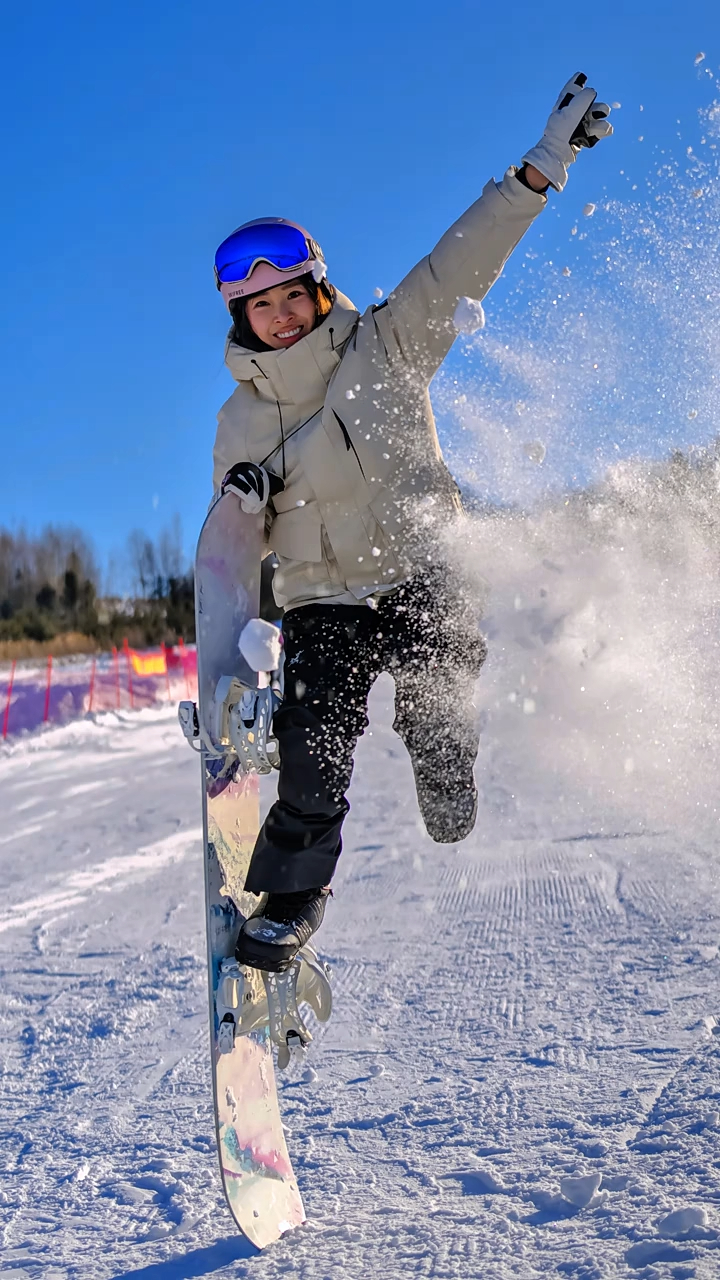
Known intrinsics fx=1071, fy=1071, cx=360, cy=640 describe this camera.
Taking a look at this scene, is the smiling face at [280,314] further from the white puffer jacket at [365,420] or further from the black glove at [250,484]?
the black glove at [250,484]

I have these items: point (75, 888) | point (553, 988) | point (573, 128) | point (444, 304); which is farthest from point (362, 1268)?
point (75, 888)

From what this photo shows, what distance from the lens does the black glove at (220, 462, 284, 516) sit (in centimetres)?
274

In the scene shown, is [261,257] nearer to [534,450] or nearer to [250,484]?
[250,484]

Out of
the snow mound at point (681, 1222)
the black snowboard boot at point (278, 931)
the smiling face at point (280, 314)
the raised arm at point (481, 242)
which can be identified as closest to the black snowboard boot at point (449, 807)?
the black snowboard boot at point (278, 931)

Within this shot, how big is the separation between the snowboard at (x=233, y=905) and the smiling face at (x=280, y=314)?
45 centimetres

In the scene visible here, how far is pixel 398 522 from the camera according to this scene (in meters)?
2.83

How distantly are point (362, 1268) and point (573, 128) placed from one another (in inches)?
108

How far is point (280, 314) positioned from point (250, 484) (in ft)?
1.54

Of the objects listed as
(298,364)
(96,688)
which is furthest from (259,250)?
(96,688)

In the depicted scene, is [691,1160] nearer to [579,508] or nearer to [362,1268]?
[362,1268]

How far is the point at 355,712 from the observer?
2.76 meters

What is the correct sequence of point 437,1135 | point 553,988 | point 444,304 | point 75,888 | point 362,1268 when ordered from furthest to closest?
1. point 75,888
2. point 553,988
3. point 437,1135
4. point 444,304
5. point 362,1268

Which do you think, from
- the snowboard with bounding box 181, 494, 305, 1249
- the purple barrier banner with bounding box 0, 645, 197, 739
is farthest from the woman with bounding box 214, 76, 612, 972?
the purple barrier banner with bounding box 0, 645, 197, 739

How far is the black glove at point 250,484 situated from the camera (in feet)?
8.98
